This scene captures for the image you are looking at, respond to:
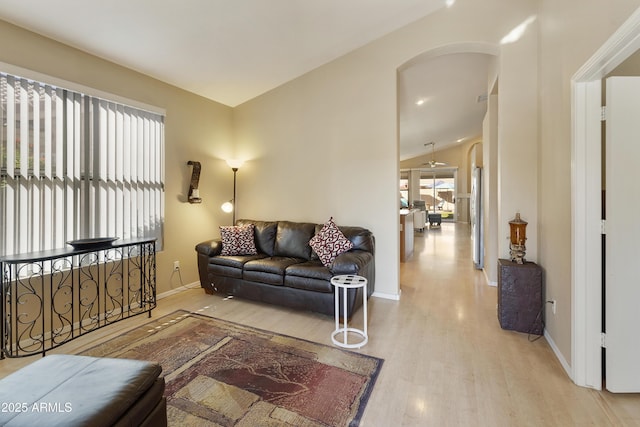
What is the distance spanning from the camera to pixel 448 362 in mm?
2178

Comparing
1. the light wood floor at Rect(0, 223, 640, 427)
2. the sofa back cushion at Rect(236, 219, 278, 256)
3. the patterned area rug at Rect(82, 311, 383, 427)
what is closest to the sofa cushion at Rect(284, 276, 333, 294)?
the light wood floor at Rect(0, 223, 640, 427)

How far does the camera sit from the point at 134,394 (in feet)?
3.91

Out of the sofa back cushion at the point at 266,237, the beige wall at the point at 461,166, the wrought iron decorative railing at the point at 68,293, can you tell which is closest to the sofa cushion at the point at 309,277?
the sofa back cushion at the point at 266,237

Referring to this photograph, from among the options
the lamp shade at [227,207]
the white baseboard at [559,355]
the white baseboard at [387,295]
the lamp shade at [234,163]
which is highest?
the lamp shade at [234,163]

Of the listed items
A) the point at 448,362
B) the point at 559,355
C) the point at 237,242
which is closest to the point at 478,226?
the point at 559,355

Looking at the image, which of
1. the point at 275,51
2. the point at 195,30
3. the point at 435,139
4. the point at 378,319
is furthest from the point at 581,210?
the point at 435,139

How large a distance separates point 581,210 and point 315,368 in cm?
212

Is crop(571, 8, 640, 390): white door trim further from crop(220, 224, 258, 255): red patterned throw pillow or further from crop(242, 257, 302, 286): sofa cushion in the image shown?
crop(220, 224, 258, 255): red patterned throw pillow

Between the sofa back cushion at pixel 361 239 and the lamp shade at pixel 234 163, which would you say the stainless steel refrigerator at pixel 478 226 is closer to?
the sofa back cushion at pixel 361 239

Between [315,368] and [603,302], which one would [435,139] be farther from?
[315,368]

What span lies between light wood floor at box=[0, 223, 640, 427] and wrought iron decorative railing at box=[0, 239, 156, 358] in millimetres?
217

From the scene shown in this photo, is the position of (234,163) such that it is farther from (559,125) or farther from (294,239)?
(559,125)

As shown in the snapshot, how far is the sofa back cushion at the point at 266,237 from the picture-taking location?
12.9 ft

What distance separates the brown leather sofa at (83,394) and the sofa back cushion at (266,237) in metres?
2.56
